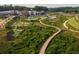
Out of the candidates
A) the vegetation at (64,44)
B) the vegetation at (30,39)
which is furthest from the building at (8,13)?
the vegetation at (64,44)

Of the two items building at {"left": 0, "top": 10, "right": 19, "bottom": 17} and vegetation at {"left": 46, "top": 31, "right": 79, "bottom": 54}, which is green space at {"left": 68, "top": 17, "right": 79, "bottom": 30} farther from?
building at {"left": 0, "top": 10, "right": 19, "bottom": 17}

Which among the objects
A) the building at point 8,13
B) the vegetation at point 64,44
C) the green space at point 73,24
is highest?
the building at point 8,13

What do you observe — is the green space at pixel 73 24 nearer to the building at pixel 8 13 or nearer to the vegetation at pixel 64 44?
the vegetation at pixel 64 44

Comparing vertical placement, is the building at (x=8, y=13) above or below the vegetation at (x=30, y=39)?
above

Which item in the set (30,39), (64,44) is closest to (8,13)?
(30,39)

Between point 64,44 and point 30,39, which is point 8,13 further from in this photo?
point 64,44

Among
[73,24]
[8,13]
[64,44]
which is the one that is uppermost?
[8,13]

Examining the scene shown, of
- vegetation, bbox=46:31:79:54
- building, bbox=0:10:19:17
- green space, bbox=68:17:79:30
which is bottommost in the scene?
vegetation, bbox=46:31:79:54

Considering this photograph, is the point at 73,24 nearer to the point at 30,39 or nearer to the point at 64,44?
the point at 64,44

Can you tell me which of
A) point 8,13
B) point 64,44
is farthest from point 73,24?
point 8,13

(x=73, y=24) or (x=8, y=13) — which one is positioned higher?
(x=8, y=13)

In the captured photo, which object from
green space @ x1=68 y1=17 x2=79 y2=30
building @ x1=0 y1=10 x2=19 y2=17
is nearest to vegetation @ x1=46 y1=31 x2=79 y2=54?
green space @ x1=68 y1=17 x2=79 y2=30

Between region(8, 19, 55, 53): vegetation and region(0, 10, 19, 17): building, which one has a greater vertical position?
region(0, 10, 19, 17): building
